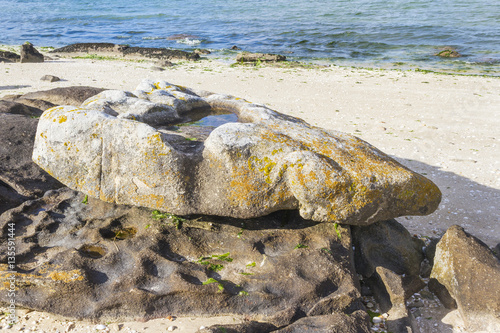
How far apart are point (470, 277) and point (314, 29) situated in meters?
28.6

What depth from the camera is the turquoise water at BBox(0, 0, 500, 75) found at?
22719 mm

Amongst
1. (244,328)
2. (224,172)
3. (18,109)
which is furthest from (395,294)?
(18,109)

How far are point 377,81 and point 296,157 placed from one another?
12.3 meters

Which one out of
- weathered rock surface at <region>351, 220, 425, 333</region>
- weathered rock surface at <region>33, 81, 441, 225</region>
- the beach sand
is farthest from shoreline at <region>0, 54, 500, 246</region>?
weathered rock surface at <region>33, 81, 441, 225</region>

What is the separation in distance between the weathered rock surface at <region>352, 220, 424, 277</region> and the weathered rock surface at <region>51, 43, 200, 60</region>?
57.7 feet

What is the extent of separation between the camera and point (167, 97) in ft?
19.9

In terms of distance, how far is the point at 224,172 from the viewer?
4.34m

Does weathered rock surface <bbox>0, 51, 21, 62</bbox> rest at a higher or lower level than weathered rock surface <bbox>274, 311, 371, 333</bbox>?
higher

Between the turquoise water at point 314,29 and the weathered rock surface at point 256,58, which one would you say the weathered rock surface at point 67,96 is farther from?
the turquoise water at point 314,29

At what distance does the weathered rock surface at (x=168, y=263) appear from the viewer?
388cm

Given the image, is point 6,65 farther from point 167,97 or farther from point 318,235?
point 318,235

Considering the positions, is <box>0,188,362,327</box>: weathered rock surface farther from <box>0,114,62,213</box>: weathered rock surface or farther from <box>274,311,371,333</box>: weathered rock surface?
<box>0,114,62,213</box>: weathered rock surface

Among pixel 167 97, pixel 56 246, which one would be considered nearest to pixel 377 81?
pixel 167 97

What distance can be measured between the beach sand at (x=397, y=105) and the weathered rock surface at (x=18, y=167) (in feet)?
17.6
